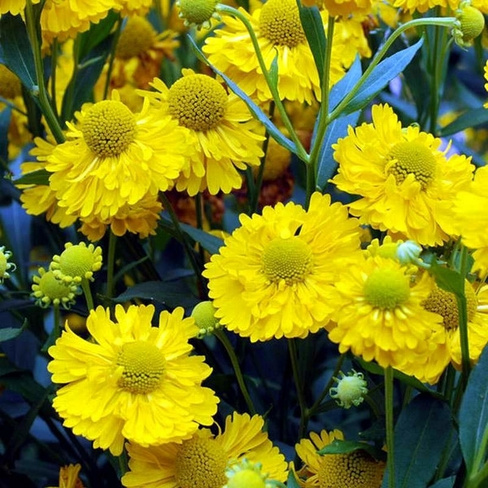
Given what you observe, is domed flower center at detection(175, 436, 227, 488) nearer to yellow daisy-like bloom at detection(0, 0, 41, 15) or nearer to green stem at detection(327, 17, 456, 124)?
green stem at detection(327, 17, 456, 124)

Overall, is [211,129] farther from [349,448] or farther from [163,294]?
[349,448]

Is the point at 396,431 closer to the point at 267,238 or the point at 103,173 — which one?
the point at 267,238

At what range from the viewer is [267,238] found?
89cm

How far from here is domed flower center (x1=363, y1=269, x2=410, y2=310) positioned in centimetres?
69

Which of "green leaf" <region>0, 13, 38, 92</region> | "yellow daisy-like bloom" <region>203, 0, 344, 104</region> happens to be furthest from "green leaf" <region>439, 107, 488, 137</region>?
"green leaf" <region>0, 13, 38, 92</region>

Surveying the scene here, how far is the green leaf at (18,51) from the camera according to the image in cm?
104

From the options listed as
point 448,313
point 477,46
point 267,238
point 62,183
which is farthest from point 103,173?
point 477,46

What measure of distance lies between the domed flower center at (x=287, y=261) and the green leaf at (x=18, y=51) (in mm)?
342

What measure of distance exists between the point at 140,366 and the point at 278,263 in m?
0.15

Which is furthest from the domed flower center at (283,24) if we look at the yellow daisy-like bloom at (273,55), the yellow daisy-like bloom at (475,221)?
the yellow daisy-like bloom at (475,221)

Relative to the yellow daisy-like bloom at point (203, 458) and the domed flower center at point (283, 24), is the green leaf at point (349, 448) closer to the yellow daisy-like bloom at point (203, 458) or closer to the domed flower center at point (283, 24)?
the yellow daisy-like bloom at point (203, 458)

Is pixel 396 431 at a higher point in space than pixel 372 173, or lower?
lower

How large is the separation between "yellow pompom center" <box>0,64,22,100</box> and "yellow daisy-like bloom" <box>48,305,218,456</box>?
56cm

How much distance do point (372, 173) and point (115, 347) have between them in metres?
0.29
